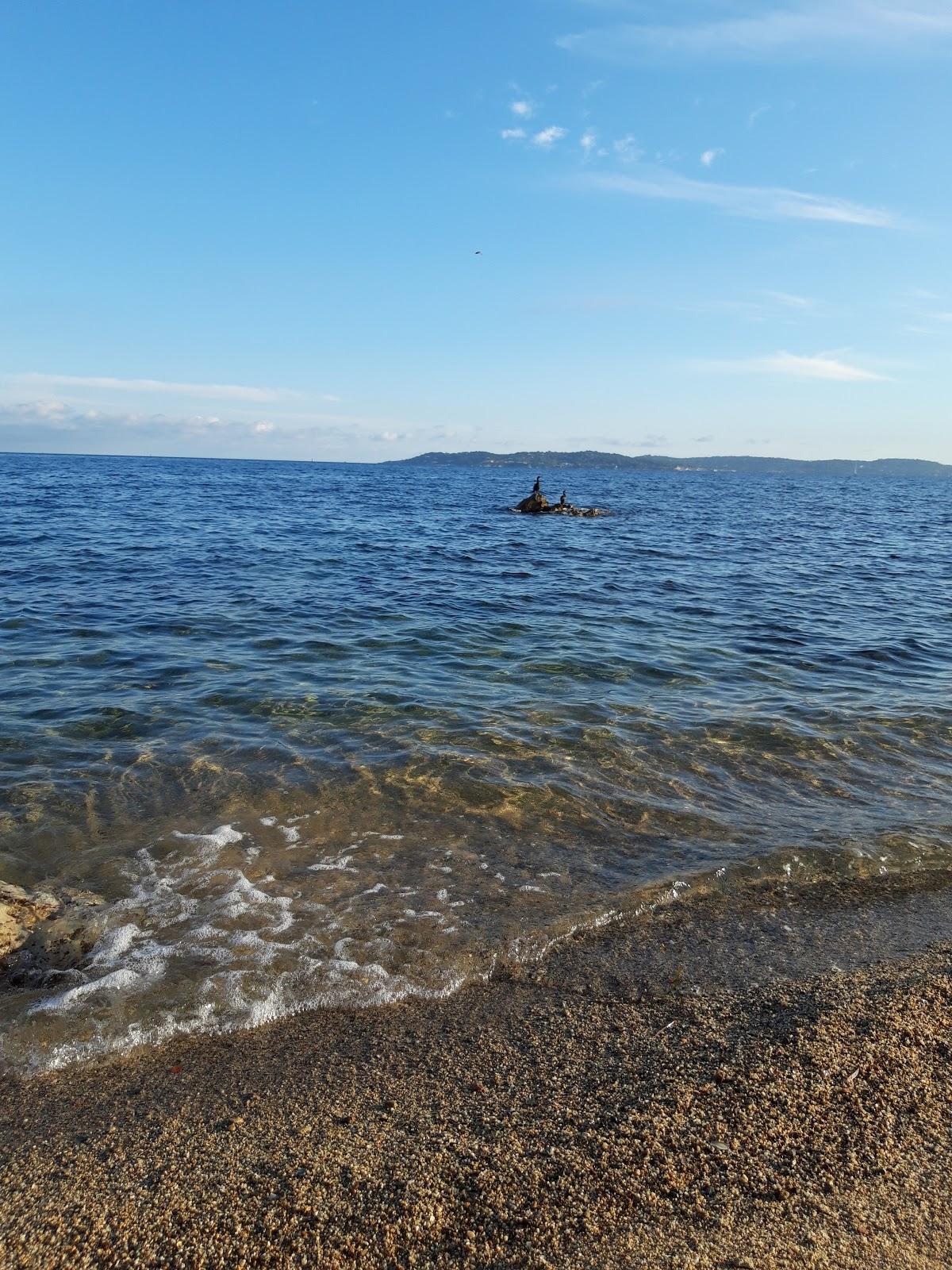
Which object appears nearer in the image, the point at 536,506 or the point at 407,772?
the point at 407,772

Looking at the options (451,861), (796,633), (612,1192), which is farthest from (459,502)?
(612,1192)

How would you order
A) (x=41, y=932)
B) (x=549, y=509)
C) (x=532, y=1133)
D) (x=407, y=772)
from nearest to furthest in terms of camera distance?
(x=532, y=1133) < (x=41, y=932) < (x=407, y=772) < (x=549, y=509)

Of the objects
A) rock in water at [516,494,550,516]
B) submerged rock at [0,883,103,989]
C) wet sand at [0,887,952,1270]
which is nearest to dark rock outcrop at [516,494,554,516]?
rock in water at [516,494,550,516]

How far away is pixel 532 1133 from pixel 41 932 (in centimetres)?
405

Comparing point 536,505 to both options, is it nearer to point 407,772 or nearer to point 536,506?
point 536,506

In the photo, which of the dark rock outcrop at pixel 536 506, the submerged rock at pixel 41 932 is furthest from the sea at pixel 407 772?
the dark rock outcrop at pixel 536 506

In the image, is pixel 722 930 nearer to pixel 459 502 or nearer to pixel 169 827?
pixel 169 827

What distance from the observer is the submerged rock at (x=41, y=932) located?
5285 mm

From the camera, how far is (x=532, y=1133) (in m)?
3.77

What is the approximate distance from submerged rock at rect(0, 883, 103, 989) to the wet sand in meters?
1.19

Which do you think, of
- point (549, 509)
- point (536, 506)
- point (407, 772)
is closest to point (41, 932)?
point (407, 772)

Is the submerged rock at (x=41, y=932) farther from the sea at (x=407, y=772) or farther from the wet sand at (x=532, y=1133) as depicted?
the wet sand at (x=532, y=1133)

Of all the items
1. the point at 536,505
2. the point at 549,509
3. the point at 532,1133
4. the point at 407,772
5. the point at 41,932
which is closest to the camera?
the point at 532,1133

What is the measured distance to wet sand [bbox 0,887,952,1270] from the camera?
318 cm
